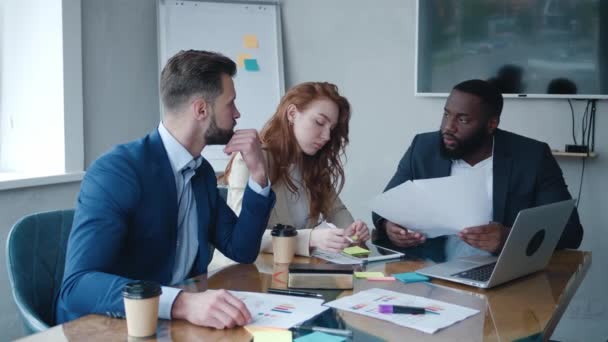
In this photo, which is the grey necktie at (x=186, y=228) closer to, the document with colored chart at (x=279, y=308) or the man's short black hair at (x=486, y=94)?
the document with colored chart at (x=279, y=308)

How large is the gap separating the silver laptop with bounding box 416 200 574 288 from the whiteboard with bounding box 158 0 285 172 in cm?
230

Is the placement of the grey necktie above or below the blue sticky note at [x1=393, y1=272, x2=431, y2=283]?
above

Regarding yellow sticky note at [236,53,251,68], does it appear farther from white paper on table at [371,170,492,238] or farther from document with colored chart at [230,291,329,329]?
document with colored chart at [230,291,329,329]

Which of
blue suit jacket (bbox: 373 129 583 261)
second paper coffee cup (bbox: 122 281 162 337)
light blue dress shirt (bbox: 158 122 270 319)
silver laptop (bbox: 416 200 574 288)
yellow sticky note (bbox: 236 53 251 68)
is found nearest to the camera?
second paper coffee cup (bbox: 122 281 162 337)

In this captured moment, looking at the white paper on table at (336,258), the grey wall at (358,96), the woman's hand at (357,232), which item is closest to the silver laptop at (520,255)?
the white paper on table at (336,258)

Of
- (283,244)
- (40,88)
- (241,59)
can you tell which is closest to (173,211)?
(283,244)

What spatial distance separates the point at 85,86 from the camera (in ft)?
11.1

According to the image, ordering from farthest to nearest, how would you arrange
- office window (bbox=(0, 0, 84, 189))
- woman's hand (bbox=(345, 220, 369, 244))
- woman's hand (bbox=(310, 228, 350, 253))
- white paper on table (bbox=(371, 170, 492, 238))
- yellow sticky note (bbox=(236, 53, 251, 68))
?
1. yellow sticky note (bbox=(236, 53, 251, 68))
2. office window (bbox=(0, 0, 84, 189))
3. woman's hand (bbox=(345, 220, 369, 244))
4. woman's hand (bbox=(310, 228, 350, 253))
5. white paper on table (bbox=(371, 170, 492, 238))

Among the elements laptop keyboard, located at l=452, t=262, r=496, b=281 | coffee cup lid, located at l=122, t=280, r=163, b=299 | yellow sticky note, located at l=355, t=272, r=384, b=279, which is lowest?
yellow sticky note, located at l=355, t=272, r=384, b=279

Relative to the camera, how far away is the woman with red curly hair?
2.23 metres

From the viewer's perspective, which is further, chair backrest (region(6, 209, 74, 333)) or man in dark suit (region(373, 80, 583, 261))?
man in dark suit (region(373, 80, 583, 261))

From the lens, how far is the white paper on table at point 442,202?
68.9 inches

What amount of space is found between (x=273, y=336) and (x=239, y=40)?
118 inches

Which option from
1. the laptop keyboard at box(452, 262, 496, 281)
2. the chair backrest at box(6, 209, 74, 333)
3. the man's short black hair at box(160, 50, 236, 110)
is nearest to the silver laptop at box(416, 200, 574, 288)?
the laptop keyboard at box(452, 262, 496, 281)
